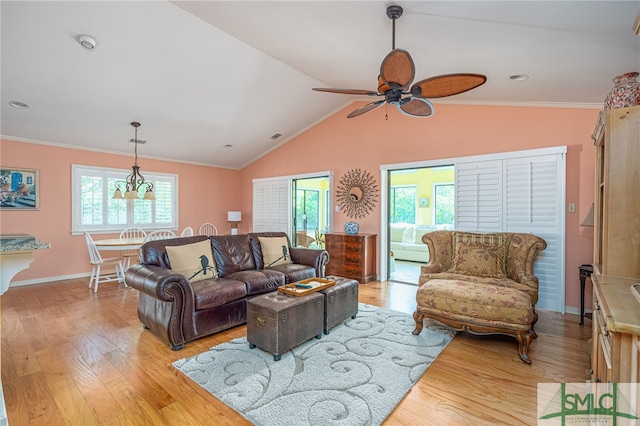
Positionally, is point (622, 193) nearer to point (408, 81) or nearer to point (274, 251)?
point (408, 81)

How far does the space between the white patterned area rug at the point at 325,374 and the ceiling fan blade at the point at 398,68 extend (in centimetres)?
222

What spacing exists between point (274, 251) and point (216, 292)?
4.31ft

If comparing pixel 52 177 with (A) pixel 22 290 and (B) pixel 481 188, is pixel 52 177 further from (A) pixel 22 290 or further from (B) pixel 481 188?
(B) pixel 481 188

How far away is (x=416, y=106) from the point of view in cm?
258

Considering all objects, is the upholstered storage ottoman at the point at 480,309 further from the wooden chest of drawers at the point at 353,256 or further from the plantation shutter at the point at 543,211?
the wooden chest of drawers at the point at 353,256

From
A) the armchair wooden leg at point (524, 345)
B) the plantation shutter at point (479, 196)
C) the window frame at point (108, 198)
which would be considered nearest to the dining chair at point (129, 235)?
the window frame at point (108, 198)

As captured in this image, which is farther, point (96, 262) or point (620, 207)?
point (96, 262)

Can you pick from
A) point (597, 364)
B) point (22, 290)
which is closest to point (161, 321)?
point (597, 364)

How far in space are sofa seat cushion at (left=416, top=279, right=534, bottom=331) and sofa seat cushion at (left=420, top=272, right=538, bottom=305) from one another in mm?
232

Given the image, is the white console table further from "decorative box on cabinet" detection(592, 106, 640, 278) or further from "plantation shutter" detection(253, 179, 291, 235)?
"plantation shutter" detection(253, 179, 291, 235)

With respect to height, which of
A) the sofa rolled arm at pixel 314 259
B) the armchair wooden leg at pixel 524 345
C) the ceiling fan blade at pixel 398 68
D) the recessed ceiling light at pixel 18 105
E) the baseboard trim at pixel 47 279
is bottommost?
the baseboard trim at pixel 47 279

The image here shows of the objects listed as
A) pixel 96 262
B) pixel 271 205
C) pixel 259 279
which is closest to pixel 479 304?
pixel 259 279

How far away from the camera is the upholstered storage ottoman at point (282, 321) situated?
2.50 meters

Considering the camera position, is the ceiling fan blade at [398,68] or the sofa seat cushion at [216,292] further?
the sofa seat cushion at [216,292]
